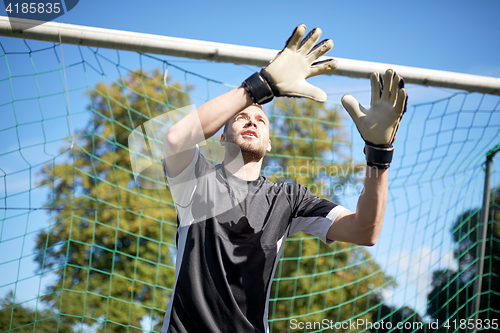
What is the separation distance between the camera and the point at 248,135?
185 cm

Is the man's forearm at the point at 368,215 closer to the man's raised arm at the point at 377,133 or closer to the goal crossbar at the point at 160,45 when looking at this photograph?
the man's raised arm at the point at 377,133

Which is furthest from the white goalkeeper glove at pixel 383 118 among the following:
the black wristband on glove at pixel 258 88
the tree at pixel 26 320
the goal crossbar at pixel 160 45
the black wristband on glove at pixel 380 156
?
the tree at pixel 26 320

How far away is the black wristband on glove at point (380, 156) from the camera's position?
153 cm

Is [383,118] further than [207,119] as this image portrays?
Yes

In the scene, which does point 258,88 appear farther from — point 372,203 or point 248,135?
point 372,203

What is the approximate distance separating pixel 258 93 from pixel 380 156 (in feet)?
1.76

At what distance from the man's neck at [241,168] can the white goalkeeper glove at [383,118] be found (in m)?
0.55

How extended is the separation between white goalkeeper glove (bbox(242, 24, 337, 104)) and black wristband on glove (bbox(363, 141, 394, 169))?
0.93 ft

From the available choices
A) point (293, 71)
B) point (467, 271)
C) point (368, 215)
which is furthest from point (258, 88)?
point (467, 271)

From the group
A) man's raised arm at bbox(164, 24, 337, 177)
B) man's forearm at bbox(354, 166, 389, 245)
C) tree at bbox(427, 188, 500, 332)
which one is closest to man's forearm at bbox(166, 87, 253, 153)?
man's raised arm at bbox(164, 24, 337, 177)

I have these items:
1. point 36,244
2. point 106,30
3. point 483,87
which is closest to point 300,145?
point 36,244

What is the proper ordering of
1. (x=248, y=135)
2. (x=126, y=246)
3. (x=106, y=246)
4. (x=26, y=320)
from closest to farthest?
(x=248, y=135) → (x=26, y=320) → (x=106, y=246) → (x=126, y=246)

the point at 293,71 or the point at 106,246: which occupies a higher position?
the point at 106,246

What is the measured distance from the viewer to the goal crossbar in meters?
2.23
